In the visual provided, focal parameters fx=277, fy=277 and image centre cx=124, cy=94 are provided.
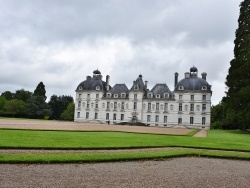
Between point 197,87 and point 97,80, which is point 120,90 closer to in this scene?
point 97,80

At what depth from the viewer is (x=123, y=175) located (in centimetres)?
740

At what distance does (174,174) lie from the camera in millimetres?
7918

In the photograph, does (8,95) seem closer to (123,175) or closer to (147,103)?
(147,103)

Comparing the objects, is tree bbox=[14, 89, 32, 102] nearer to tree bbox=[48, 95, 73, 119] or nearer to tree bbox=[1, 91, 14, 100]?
tree bbox=[1, 91, 14, 100]

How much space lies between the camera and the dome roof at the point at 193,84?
53463mm

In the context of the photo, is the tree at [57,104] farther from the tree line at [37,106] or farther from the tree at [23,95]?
the tree at [23,95]

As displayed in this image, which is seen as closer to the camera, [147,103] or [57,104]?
[147,103]

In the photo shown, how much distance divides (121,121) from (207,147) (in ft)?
145

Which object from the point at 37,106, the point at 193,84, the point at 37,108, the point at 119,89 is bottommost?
the point at 37,108

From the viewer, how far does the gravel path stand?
6.32 metres

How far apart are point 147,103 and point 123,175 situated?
50.0 metres

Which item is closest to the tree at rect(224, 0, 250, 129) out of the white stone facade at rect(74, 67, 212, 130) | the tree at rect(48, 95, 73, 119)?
the white stone facade at rect(74, 67, 212, 130)

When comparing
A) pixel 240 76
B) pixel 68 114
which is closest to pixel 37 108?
pixel 68 114

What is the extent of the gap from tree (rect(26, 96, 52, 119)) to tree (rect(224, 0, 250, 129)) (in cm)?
4454
